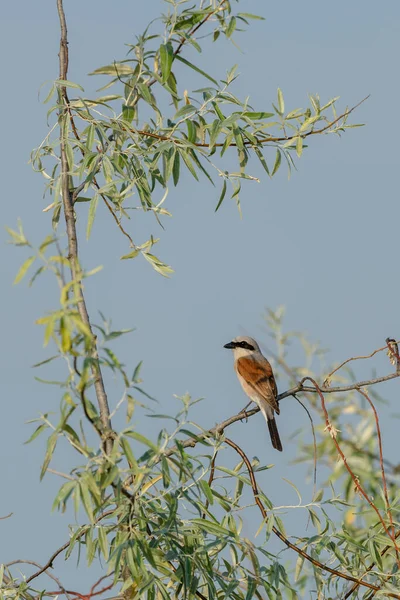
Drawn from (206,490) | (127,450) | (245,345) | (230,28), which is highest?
(245,345)

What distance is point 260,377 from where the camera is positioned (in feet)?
26.2

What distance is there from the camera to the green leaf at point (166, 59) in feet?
13.1

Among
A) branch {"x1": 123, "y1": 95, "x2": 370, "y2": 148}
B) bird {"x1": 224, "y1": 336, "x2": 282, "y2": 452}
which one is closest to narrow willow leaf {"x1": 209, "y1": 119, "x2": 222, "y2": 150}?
branch {"x1": 123, "y1": 95, "x2": 370, "y2": 148}

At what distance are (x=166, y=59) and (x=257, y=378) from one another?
435 cm

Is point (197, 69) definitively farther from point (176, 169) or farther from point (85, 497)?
point (85, 497)

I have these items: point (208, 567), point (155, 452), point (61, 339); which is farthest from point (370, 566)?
point (61, 339)

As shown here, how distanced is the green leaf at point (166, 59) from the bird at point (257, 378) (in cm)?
376

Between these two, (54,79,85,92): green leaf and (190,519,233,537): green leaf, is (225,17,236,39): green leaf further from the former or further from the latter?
(190,519,233,537): green leaf

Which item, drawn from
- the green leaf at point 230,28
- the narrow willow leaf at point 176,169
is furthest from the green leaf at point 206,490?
the green leaf at point 230,28

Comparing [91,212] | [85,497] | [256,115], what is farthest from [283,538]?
[256,115]

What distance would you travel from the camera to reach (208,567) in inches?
146

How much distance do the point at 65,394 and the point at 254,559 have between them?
139cm

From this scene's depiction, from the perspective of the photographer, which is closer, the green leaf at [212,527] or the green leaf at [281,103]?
the green leaf at [212,527]

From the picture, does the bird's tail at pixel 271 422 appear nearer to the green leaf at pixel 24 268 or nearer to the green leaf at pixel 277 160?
the green leaf at pixel 277 160
